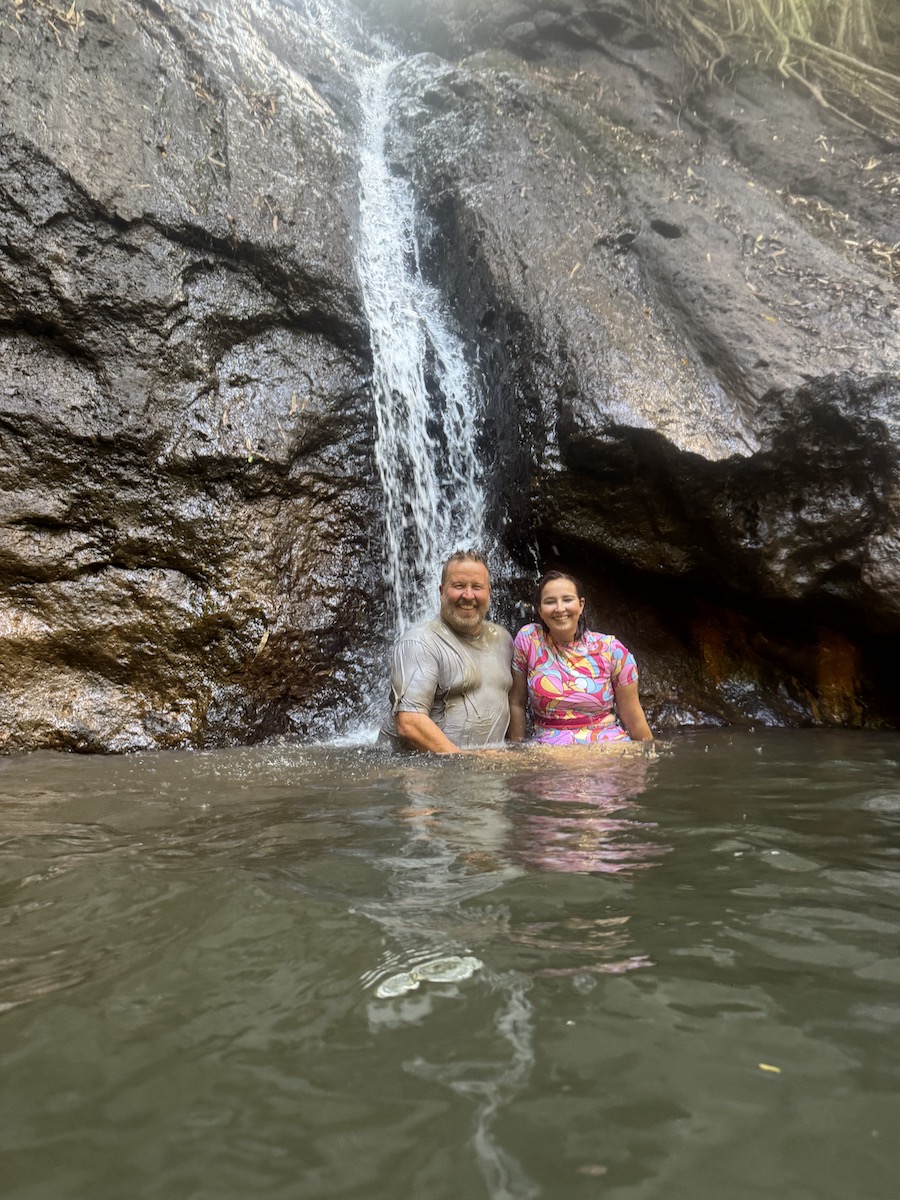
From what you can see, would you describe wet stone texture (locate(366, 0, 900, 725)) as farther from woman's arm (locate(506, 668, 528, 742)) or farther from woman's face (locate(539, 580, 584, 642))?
woman's arm (locate(506, 668, 528, 742))

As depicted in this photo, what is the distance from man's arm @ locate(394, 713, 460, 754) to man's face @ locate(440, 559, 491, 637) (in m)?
0.64

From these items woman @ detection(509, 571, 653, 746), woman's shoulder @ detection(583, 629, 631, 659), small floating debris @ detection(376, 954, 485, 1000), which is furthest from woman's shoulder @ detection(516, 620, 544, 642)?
small floating debris @ detection(376, 954, 485, 1000)

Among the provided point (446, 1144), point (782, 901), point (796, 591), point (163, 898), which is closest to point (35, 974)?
point (163, 898)

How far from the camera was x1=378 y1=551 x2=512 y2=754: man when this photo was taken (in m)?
4.68

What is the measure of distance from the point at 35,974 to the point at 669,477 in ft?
16.2

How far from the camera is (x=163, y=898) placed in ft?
6.39

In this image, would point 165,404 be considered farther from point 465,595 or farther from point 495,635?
point 495,635

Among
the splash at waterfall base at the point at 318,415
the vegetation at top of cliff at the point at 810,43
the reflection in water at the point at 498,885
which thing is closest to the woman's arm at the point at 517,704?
the splash at waterfall base at the point at 318,415

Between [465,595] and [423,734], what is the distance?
2.84 feet

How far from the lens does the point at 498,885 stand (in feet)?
6.59

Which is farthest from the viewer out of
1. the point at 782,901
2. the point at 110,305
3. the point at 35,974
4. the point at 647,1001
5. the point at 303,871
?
the point at 110,305

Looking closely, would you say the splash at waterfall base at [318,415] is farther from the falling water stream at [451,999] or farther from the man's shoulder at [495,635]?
the falling water stream at [451,999]

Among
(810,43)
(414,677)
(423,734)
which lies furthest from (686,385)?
(810,43)

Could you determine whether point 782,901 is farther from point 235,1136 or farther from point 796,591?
point 796,591
